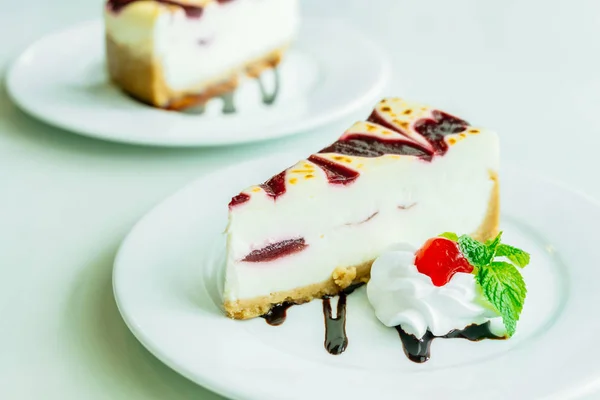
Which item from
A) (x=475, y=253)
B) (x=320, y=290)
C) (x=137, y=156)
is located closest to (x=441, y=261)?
(x=475, y=253)

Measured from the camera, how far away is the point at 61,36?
3.37m

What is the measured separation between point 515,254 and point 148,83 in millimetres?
1457

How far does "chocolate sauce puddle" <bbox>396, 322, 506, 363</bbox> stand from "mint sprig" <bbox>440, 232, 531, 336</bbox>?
5cm

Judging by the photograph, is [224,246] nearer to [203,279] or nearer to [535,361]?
[203,279]

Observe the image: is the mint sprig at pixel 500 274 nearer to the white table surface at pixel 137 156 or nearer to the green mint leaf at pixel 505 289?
the green mint leaf at pixel 505 289

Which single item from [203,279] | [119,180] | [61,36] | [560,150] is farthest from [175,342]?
[61,36]

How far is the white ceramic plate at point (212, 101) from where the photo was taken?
2.68 metres

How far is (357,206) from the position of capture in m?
2.07

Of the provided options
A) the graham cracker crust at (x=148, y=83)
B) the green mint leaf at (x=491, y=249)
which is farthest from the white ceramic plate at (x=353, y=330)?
the graham cracker crust at (x=148, y=83)

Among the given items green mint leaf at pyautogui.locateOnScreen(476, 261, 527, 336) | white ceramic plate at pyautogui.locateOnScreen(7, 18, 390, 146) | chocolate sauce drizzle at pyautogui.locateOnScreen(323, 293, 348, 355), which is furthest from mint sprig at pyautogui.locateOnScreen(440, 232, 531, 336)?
white ceramic plate at pyautogui.locateOnScreen(7, 18, 390, 146)

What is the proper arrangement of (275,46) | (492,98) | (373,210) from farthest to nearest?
(275,46), (492,98), (373,210)

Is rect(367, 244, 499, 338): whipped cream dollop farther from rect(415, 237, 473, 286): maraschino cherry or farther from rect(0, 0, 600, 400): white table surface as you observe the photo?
rect(0, 0, 600, 400): white table surface

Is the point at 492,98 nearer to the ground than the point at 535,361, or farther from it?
nearer to the ground

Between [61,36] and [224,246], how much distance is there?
159 centimetres
